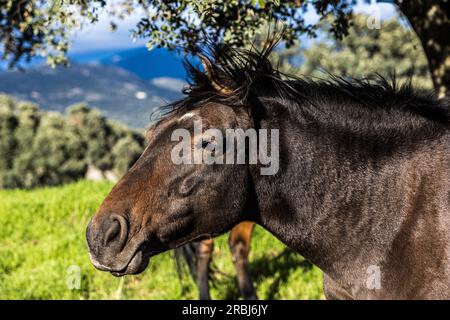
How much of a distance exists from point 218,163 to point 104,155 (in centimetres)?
2820

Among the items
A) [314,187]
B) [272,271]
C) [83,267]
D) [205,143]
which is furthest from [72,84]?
[314,187]

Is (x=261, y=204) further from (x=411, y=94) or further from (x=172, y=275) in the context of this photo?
(x=172, y=275)

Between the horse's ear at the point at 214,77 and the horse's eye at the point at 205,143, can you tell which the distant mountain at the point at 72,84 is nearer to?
the horse's ear at the point at 214,77

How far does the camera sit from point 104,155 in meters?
30.1

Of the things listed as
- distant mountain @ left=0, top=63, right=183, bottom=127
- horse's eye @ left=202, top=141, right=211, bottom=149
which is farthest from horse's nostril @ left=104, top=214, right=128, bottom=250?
distant mountain @ left=0, top=63, right=183, bottom=127

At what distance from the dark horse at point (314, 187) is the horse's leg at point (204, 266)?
10.00 feet

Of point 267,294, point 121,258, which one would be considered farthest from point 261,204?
point 267,294

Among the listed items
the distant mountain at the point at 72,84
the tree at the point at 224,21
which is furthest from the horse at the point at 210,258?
the distant mountain at the point at 72,84

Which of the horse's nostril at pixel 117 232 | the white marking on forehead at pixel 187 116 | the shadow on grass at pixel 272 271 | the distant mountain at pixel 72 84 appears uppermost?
the distant mountain at pixel 72 84

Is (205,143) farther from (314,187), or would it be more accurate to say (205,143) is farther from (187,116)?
(314,187)

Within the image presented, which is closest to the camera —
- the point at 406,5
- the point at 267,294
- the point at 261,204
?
the point at 261,204

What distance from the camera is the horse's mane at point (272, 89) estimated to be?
291 cm

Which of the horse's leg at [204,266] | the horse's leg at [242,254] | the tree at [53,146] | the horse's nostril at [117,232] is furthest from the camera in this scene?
the tree at [53,146]
